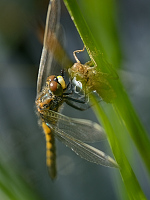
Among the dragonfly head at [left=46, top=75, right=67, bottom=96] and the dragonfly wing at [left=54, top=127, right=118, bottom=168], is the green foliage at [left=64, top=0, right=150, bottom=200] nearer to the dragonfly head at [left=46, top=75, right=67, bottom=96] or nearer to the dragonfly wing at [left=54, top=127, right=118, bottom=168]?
the dragonfly wing at [left=54, top=127, right=118, bottom=168]

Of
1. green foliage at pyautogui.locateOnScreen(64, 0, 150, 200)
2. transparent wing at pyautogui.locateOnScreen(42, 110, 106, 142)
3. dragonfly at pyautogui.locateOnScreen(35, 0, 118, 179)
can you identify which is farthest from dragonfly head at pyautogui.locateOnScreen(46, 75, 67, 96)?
green foliage at pyautogui.locateOnScreen(64, 0, 150, 200)

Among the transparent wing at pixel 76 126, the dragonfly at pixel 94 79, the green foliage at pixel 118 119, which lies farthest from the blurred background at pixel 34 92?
the green foliage at pixel 118 119

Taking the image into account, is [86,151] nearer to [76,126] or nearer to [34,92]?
[76,126]

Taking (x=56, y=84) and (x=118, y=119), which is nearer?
(x=118, y=119)

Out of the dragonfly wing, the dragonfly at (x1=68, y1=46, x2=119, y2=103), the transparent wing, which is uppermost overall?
the dragonfly at (x1=68, y1=46, x2=119, y2=103)

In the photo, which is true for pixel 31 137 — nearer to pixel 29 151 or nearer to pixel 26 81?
pixel 29 151

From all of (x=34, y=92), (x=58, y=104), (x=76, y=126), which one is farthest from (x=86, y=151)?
(x=34, y=92)
